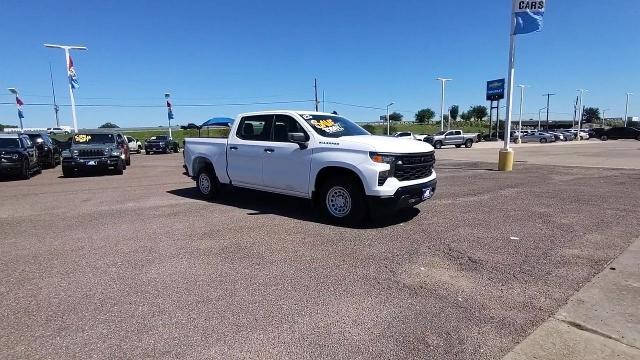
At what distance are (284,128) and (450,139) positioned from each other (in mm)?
39192

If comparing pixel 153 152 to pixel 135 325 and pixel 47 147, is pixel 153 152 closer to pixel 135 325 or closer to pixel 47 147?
pixel 47 147

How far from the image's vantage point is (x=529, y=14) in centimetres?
1434

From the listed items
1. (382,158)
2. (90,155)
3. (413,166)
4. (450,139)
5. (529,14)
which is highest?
(529,14)

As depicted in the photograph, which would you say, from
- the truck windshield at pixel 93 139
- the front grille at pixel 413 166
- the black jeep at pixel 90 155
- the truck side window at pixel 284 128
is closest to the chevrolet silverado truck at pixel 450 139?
the truck windshield at pixel 93 139

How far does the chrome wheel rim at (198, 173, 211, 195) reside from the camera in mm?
9287

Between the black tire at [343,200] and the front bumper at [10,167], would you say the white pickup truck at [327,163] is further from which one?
the front bumper at [10,167]

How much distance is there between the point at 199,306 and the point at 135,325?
559 mm

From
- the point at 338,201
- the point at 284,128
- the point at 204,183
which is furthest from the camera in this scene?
the point at 204,183

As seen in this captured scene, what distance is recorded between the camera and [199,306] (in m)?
3.83

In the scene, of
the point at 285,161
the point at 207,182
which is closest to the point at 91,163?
the point at 207,182

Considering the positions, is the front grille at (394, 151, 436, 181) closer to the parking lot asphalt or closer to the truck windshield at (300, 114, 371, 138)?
the parking lot asphalt

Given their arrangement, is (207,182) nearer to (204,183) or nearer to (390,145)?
(204,183)

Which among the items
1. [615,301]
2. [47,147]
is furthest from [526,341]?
[47,147]

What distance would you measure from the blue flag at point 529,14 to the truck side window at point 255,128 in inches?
440
